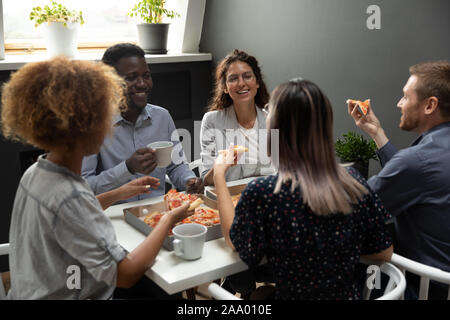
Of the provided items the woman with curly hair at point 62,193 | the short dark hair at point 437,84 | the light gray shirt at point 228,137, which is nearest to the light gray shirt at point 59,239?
the woman with curly hair at point 62,193

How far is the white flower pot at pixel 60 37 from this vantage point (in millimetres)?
3064

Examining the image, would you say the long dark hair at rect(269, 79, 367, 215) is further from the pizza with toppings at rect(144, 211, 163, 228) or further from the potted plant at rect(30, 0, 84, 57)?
the potted plant at rect(30, 0, 84, 57)

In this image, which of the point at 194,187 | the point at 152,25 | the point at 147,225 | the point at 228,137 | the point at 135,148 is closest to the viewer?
the point at 147,225

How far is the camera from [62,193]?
1174 millimetres

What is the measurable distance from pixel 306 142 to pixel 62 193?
0.67 metres

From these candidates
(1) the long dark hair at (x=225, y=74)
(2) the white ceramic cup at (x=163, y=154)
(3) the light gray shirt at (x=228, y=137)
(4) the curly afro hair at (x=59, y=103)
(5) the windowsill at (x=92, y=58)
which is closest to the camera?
(4) the curly afro hair at (x=59, y=103)

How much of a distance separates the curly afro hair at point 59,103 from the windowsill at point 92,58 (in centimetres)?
188

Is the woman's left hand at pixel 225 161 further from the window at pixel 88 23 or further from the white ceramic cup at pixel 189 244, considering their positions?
the window at pixel 88 23

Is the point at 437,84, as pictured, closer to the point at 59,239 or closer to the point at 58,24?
the point at 59,239

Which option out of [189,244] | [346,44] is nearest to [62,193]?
[189,244]

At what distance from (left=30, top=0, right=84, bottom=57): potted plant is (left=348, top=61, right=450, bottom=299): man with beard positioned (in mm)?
2379

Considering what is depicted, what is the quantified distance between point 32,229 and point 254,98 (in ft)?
5.78

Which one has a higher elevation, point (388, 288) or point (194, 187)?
point (194, 187)
